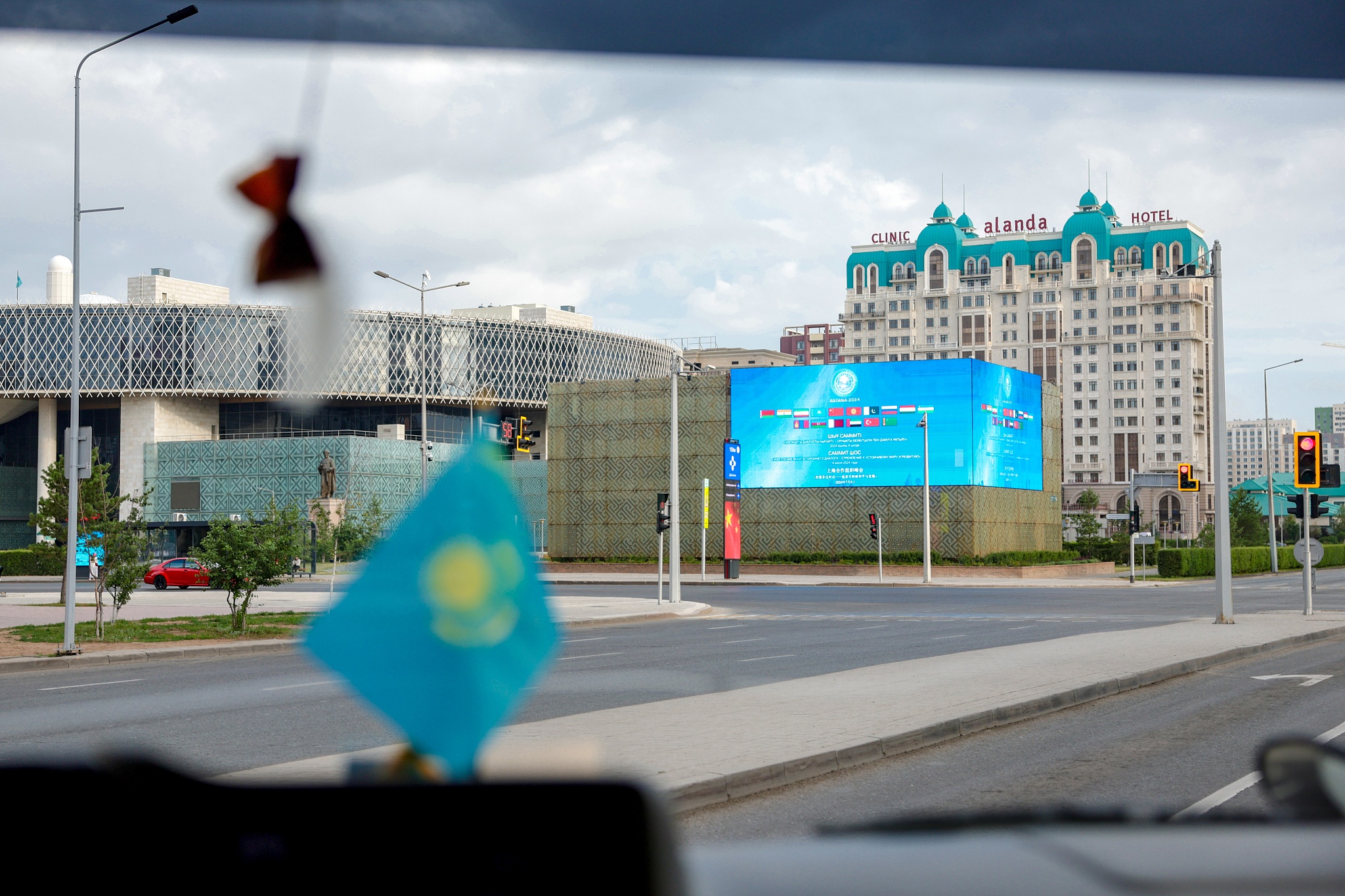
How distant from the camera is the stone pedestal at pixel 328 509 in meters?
41.6

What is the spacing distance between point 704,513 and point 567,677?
42160mm

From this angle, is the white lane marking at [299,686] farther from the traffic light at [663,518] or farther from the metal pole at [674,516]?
the traffic light at [663,518]

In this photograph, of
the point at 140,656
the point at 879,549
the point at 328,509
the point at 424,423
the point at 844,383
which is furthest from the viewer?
the point at 844,383

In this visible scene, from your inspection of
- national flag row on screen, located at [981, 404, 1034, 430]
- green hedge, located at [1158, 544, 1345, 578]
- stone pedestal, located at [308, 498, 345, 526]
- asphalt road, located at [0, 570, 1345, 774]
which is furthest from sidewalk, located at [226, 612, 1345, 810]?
national flag row on screen, located at [981, 404, 1034, 430]

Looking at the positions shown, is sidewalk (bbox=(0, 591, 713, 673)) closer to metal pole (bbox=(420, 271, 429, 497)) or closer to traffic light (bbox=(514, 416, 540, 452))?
traffic light (bbox=(514, 416, 540, 452))

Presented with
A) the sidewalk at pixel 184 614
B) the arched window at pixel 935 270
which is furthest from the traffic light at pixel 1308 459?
the arched window at pixel 935 270

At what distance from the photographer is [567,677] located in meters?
14.7

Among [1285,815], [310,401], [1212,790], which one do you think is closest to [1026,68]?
[1285,815]

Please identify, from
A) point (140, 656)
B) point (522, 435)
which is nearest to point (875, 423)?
point (140, 656)

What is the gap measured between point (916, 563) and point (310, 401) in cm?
5952

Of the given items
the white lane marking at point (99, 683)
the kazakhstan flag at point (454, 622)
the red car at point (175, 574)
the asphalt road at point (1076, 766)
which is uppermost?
the kazakhstan flag at point (454, 622)

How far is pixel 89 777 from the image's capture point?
0.85 m

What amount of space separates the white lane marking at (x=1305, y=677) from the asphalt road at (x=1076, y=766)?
0.63 metres

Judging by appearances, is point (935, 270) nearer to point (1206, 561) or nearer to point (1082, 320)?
point (1082, 320)
